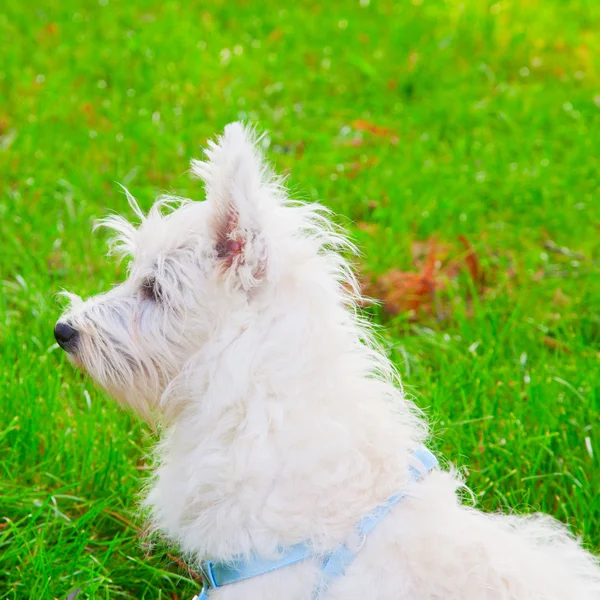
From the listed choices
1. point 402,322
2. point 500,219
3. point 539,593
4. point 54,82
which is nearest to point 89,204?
point 54,82

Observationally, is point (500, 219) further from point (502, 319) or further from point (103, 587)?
point (103, 587)

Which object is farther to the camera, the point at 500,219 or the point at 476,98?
the point at 476,98

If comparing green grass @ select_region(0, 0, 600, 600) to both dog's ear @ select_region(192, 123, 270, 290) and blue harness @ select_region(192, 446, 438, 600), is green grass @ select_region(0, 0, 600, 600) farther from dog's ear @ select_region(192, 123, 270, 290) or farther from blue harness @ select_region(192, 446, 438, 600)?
dog's ear @ select_region(192, 123, 270, 290)

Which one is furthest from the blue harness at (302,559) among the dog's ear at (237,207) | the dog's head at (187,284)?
the dog's ear at (237,207)

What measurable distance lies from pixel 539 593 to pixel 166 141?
4.23 metres

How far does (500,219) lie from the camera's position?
507 centimetres

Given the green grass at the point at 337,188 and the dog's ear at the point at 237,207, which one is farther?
the green grass at the point at 337,188

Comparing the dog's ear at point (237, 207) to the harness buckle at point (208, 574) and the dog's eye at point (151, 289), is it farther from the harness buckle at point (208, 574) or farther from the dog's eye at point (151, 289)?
the harness buckle at point (208, 574)

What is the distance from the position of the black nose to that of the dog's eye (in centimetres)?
24

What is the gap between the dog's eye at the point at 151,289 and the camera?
98.2 inches

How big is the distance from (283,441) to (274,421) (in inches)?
2.4

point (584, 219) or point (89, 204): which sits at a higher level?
point (89, 204)

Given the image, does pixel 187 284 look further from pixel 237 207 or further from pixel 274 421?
pixel 274 421

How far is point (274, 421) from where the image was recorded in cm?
229
